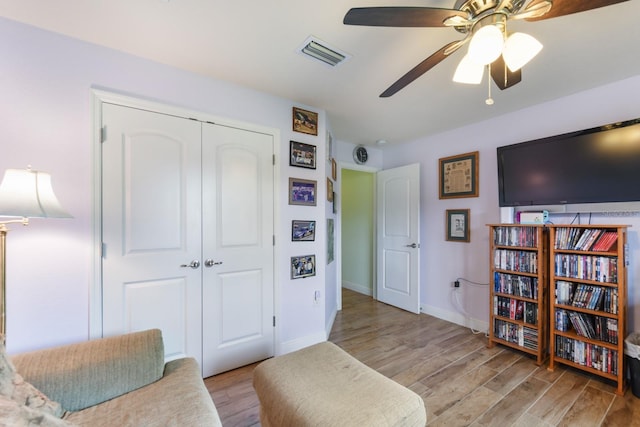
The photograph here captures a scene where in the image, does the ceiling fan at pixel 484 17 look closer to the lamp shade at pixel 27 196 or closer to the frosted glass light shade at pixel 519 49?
the frosted glass light shade at pixel 519 49

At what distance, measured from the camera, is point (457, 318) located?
10.4ft

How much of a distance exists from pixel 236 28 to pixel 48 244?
66.6 inches

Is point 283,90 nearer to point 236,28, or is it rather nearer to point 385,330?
point 236,28

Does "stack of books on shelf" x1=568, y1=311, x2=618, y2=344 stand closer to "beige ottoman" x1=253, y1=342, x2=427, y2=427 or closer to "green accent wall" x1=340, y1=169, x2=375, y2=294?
"beige ottoman" x1=253, y1=342, x2=427, y2=427

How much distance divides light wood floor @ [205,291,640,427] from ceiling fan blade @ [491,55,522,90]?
6.73ft

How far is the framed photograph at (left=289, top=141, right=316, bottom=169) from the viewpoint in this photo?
2.45 m

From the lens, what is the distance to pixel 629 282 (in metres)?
2.07

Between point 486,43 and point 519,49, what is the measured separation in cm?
25

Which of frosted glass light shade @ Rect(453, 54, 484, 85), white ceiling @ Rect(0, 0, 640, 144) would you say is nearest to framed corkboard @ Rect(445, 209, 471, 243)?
white ceiling @ Rect(0, 0, 640, 144)

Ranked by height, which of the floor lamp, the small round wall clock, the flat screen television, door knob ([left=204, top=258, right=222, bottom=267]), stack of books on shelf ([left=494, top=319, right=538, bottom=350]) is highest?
the small round wall clock


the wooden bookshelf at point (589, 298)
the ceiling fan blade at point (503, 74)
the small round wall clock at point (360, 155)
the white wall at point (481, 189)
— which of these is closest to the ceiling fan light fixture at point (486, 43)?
the ceiling fan blade at point (503, 74)

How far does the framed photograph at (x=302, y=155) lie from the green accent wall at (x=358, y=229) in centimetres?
186

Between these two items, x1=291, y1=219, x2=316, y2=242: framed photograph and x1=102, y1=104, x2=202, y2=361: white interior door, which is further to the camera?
x1=291, y1=219, x2=316, y2=242: framed photograph

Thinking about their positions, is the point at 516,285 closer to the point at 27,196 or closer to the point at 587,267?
the point at 587,267
